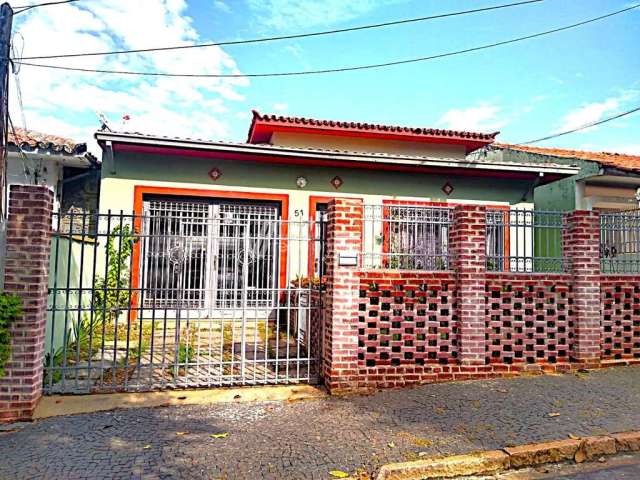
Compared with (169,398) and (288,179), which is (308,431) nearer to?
(169,398)

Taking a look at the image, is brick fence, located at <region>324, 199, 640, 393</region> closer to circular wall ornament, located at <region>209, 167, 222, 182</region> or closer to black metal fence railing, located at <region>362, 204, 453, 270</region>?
black metal fence railing, located at <region>362, 204, 453, 270</region>

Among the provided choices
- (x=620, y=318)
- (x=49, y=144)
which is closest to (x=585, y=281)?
(x=620, y=318)

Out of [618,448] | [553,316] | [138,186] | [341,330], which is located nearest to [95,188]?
[138,186]

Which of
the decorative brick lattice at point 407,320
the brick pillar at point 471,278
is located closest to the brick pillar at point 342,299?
the decorative brick lattice at point 407,320

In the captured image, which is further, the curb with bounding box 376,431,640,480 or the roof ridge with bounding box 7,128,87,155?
the roof ridge with bounding box 7,128,87,155

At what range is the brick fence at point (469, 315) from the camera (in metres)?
5.37

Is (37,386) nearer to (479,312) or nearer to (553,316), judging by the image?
(479,312)

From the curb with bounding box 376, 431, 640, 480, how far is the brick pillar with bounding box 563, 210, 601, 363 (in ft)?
7.19

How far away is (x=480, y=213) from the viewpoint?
582 centimetres

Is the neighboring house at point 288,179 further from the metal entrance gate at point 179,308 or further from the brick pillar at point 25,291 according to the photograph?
the brick pillar at point 25,291

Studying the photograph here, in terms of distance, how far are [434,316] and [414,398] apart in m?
1.11

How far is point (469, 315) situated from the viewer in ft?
18.6

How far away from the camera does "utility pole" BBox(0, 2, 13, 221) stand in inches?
183

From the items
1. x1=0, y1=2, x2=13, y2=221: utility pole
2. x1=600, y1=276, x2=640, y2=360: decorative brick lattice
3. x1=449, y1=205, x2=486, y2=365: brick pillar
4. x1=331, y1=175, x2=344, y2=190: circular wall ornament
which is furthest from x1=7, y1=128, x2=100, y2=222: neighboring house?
x1=600, y1=276, x2=640, y2=360: decorative brick lattice
